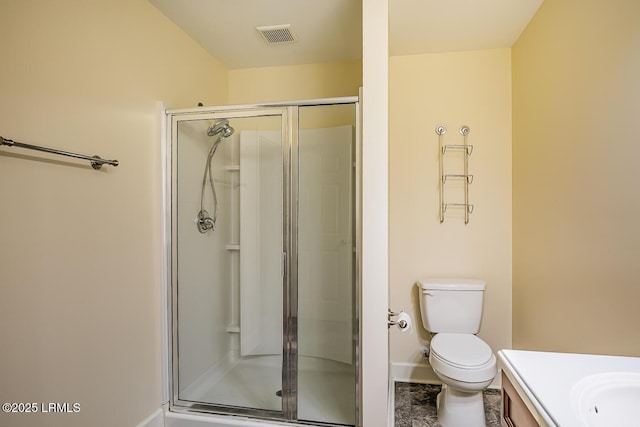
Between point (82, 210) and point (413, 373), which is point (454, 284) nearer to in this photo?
point (413, 373)

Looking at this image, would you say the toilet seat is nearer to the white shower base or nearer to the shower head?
the white shower base

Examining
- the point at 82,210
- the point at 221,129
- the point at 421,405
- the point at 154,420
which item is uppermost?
the point at 221,129

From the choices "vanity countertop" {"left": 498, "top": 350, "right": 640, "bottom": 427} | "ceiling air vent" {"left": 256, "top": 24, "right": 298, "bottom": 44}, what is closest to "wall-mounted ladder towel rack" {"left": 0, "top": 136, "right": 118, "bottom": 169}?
"ceiling air vent" {"left": 256, "top": 24, "right": 298, "bottom": 44}

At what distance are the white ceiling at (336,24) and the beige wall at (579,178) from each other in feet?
0.80

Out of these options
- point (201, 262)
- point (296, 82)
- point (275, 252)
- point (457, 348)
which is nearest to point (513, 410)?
point (457, 348)

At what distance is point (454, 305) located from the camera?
230 centimetres

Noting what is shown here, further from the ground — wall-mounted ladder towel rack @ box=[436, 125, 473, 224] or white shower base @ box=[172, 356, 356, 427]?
wall-mounted ladder towel rack @ box=[436, 125, 473, 224]

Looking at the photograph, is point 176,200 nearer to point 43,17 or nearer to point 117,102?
point 117,102

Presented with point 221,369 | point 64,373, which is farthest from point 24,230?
point 221,369

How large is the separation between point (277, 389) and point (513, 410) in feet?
4.73

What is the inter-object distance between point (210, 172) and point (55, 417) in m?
→ 1.43

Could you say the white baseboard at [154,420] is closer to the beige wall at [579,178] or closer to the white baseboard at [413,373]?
the white baseboard at [413,373]

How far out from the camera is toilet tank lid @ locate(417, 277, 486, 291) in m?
2.28

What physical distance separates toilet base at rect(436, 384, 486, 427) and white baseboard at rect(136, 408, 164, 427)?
167 centimetres
